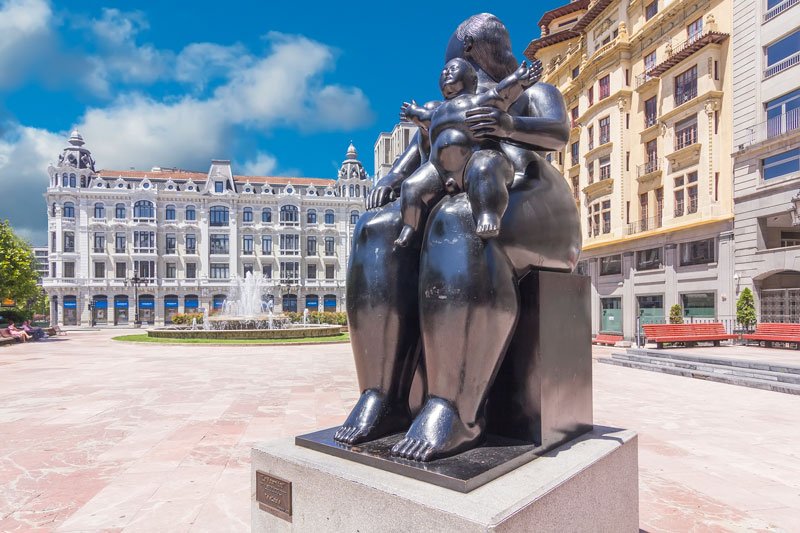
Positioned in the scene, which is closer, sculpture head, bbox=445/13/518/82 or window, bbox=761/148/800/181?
sculpture head, bbox=445/13/518/82

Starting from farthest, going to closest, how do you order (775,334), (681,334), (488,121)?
(681,334), (775,334), (488,121)

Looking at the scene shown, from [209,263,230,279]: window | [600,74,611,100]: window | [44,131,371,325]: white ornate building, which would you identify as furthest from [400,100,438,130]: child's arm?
[209,263,230,279]: window

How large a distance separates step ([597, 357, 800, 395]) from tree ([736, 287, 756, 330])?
864cm

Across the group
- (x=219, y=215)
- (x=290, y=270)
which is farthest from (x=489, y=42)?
(x=219, y=215)

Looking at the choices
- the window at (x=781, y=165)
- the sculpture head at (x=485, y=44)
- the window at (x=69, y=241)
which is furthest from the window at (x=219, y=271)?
the sculpture head at (x=485, y=44)

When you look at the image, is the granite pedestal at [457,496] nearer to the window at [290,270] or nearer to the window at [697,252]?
the window at [697,252]

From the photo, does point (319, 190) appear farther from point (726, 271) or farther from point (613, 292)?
point (726, 271)

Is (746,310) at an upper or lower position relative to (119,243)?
lower

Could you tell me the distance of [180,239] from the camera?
52.5 m

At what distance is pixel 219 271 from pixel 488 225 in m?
54.8

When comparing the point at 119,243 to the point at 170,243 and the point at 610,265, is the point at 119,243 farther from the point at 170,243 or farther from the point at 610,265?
the point at 610,265

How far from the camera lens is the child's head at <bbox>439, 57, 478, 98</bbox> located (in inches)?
93.5

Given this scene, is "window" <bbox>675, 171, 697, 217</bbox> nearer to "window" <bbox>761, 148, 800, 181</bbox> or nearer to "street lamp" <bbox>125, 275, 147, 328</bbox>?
"window" <bbox>761, 148, 800, 181</bbox>

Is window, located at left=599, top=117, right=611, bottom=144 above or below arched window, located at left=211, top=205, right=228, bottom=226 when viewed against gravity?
above
